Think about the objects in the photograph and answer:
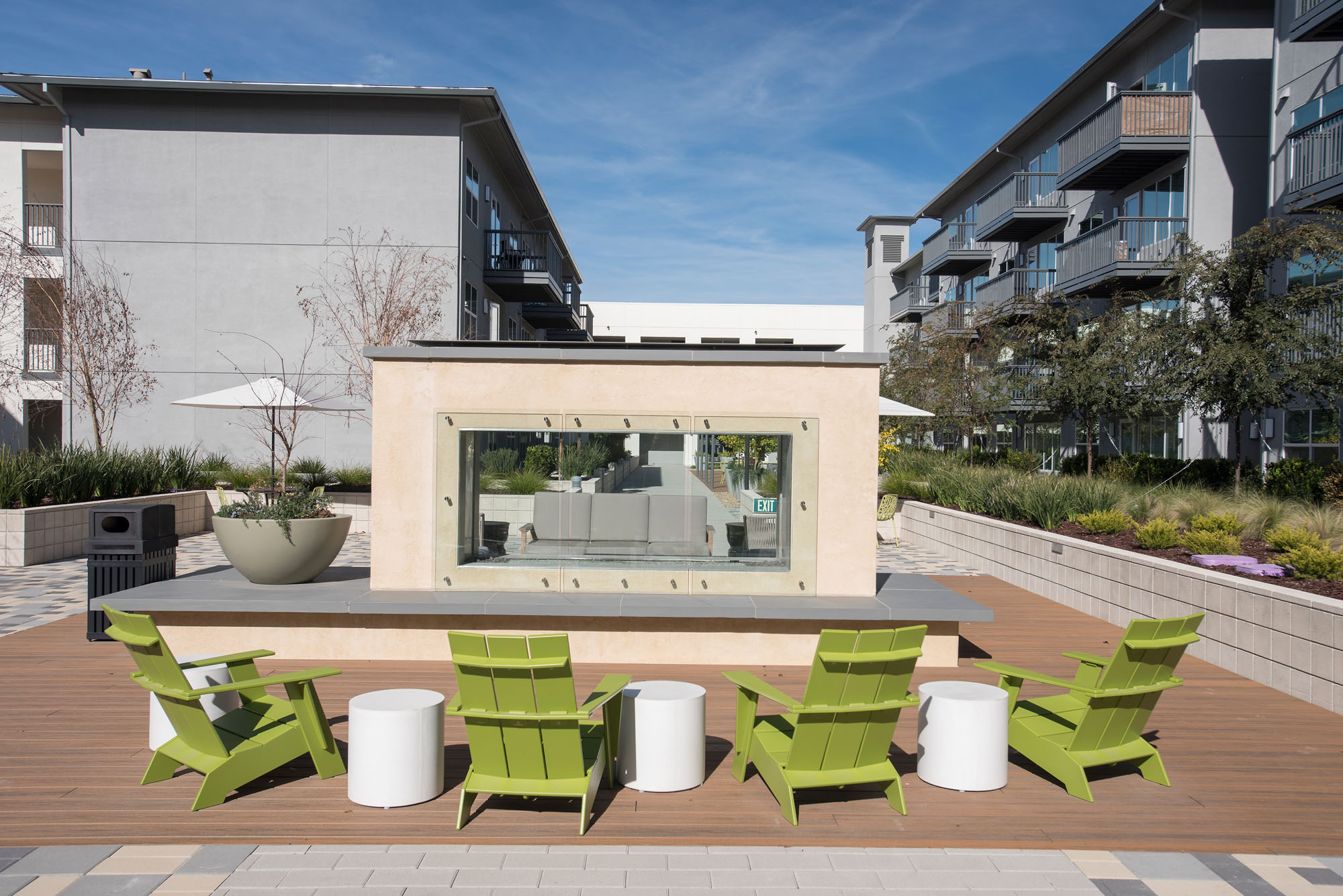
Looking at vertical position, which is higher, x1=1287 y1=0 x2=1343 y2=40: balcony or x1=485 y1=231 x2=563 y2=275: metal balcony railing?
x1=1287 y1=0 x2=1343 y2=40: balcony

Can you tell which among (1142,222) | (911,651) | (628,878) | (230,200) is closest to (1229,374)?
(1142,222)

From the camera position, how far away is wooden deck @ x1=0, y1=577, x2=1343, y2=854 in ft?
14.0

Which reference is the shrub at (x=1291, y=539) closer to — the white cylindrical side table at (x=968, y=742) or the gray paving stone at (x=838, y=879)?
the white cylindrical side table at (x=968, y=742)

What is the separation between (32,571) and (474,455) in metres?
8.85

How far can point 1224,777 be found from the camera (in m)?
5.20

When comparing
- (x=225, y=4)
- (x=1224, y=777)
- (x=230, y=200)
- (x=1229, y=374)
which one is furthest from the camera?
(x=230, y=200)

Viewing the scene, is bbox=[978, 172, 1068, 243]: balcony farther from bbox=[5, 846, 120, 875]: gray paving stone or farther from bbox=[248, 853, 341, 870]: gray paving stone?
bbox=[5, 846, 120, 875]: gray paving stone

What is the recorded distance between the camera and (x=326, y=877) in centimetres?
381

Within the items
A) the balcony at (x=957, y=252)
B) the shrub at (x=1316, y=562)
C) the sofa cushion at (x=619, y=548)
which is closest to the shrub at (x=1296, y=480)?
the shrub at (x=1316, y=562)

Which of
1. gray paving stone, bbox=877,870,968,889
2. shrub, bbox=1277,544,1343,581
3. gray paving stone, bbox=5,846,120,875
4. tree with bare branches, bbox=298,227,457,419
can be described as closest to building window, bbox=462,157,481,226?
tree with bare branches, bbox=298,227,457,419

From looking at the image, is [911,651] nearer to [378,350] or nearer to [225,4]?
[378,350]

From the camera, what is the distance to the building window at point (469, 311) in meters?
22.3

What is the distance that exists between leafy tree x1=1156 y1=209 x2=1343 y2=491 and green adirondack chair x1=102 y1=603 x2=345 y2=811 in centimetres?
1373

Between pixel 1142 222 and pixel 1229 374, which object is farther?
pixel 1142 222
